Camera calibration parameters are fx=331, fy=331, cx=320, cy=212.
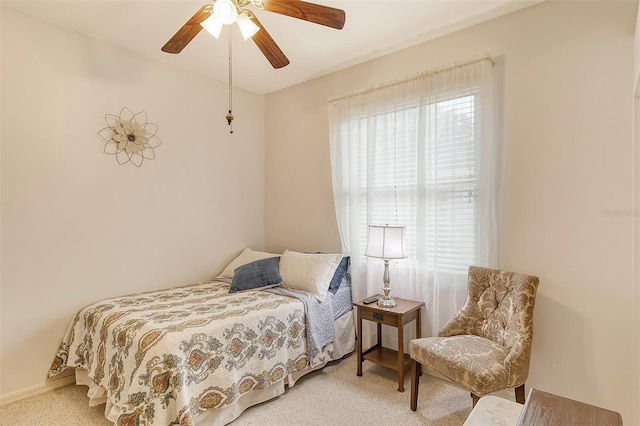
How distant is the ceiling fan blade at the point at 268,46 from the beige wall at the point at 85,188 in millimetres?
1526

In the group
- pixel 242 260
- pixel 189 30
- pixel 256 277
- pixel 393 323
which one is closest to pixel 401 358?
pixel 393 323

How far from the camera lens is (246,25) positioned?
181cm

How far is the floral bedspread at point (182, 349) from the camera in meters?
1.76

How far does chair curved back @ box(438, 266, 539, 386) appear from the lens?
74.4 inches

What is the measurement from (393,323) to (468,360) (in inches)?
26.1

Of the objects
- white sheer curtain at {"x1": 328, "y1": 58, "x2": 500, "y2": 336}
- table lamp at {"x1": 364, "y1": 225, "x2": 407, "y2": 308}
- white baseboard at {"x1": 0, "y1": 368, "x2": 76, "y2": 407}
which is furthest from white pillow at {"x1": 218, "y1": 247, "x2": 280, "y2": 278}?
white baseboard at {"x1": 0, "y1": 368, "x2": 76, "y2": 407}

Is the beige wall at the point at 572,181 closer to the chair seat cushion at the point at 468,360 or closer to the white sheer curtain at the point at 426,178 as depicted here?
the white sheer curtain at the point at 426,178

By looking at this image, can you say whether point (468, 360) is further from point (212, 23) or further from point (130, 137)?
point (130, 137)

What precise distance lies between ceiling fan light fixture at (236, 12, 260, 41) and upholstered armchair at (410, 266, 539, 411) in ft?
6.82

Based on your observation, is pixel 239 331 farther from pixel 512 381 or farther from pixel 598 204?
pixel 598 204

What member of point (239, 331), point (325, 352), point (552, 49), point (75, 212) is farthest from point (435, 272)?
point (75, 212)

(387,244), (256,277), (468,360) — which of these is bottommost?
(468,360)

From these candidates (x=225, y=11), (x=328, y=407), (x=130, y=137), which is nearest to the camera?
(x=225, y=11)

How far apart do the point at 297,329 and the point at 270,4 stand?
2131 mm
